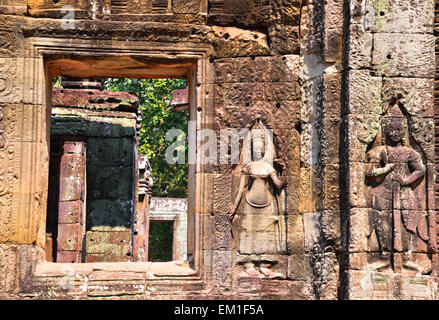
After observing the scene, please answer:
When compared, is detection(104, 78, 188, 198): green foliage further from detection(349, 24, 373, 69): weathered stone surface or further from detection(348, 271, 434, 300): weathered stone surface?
detection(348, 271, 434, 300): weathered stone surface

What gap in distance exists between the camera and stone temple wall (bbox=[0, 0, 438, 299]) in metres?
8.37

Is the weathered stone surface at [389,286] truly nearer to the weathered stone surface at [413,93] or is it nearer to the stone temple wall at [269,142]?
the stone temple wall at [269,142]

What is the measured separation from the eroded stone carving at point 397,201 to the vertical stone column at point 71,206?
20.9 feet

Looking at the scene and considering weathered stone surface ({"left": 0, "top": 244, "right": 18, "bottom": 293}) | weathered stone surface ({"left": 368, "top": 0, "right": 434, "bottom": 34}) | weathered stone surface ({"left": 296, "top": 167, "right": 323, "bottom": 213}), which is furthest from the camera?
weathered stone surface ({"left": 296, "top": 167, "right": 323, "bottom": 213})

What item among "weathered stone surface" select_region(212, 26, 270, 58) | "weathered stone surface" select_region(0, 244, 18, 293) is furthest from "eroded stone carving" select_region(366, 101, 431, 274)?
"weathered stone surface" select_region(0, 244, 18, 293)

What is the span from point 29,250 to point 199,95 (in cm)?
231

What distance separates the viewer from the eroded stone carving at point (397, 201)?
8281 millimetres

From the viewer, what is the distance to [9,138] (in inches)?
339

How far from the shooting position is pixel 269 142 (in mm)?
8867

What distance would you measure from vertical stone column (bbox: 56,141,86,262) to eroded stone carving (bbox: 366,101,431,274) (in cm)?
638

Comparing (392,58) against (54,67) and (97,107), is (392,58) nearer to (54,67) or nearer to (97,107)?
(54,67)

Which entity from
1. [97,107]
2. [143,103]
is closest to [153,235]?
[143,103]

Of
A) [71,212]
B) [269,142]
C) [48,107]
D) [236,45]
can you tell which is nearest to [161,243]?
[71,212]

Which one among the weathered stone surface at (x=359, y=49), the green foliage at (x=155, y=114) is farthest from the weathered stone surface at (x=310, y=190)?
the green foliage at (x=155, y=114)
